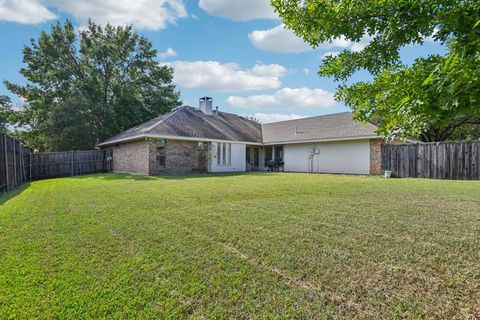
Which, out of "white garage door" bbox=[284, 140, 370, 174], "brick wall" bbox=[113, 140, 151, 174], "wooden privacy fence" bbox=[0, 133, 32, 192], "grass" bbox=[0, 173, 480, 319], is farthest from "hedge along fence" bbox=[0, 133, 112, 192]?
"white garage door" bbox=[284, 140, 370, 174]

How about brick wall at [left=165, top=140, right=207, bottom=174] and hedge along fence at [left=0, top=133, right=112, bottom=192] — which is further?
brick wall at [left=165, top=140, right=207, bottom=174]

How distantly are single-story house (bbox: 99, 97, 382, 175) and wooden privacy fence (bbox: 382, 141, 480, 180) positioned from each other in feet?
2.75

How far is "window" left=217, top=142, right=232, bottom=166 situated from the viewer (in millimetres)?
18875

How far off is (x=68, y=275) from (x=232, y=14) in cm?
1196

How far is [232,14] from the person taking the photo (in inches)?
476

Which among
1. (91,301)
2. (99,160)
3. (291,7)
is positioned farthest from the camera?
(99,160)

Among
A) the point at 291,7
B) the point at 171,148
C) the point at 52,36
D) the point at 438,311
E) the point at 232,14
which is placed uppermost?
the point at 52,36

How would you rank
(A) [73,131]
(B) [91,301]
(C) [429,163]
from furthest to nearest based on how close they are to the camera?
(A) [73,131]
(C) [429,163]
(B) [91,301]

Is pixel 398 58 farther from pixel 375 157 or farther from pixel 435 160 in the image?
pixel 375 157

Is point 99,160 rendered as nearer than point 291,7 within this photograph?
No

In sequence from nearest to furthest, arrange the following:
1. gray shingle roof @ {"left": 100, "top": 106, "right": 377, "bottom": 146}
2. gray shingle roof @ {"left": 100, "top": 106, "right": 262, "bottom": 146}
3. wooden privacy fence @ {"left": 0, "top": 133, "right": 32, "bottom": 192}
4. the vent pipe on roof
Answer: wooden privacy fence @ {"left": 0, "top": 133, "right": 32, "bottom": 192}, gray shingle roof @ {"left": 100, "top": 106, "right": 377, "bottom": 146}, gray shingle roof @ {"left": 100, "top": 106, "right": 262, "bottom": 146}, the vent pipe on roof

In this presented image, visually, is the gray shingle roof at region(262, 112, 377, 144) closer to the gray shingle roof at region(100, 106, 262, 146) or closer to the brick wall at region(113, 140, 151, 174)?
the gray shingle roof at region(100, 106, 262, 146)

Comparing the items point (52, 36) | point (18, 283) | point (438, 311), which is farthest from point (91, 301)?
point (52, 36)

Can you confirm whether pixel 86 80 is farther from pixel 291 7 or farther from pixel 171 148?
pixel 291 7
